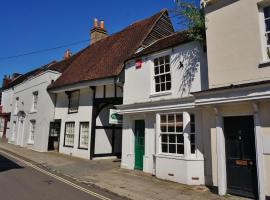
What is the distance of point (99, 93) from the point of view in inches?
637

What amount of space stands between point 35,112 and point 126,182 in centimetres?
1423

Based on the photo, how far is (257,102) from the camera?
24.0 ft

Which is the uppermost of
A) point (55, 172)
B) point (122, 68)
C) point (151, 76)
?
point (122, 68)

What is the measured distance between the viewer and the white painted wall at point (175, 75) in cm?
1007

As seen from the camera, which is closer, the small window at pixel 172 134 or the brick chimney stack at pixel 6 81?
the small window at pixel 172 134

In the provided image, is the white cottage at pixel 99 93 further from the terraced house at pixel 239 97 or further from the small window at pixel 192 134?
the terraced house at pixel 239 97

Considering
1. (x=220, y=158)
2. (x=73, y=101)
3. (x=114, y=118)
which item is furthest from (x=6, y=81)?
(x=220, y=158)

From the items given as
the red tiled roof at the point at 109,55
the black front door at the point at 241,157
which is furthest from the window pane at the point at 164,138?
the red tiled roof at the point at 109,55

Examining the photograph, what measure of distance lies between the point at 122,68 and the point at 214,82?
672 cm

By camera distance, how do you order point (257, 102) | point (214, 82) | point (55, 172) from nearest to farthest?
point (257, 102) < point (214, 82) < point (55, 172)

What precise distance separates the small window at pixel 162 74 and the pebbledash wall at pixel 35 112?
37.7 ft

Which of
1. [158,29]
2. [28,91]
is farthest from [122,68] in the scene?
[28,91]

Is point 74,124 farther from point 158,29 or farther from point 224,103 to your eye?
point 224,103

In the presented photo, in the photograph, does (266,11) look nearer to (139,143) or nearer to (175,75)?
(175,75)
